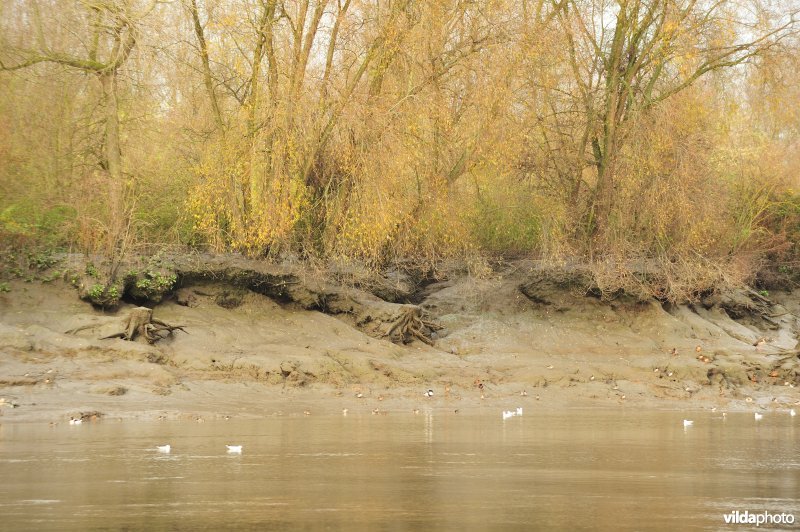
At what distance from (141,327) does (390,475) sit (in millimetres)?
9723

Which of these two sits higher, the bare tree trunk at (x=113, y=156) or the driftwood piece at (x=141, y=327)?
the bare tree trunk at (x=113, y=156)

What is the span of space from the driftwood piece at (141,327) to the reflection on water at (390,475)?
4.17 m

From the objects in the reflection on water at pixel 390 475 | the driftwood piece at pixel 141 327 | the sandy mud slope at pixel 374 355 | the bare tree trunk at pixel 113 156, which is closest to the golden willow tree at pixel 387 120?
the bare tree trunk at pixel 113 156

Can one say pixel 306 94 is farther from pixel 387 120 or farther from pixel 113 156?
pixel 113 156

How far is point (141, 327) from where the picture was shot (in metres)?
19.0

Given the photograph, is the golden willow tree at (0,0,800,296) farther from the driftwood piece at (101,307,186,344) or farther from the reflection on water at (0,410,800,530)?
the reflection on water at (0,410,800,530)

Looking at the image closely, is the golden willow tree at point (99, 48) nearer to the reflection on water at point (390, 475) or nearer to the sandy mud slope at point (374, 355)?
the sandy mud slope at point (374, 355)

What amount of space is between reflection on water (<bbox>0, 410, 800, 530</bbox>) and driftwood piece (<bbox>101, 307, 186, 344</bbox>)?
164 inches

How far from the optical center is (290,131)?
20.8 meters

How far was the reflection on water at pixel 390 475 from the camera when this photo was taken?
851 cm

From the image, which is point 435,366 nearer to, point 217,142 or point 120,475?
point 217,142

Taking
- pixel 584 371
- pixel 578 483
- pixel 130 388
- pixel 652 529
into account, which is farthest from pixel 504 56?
pixel 652 529

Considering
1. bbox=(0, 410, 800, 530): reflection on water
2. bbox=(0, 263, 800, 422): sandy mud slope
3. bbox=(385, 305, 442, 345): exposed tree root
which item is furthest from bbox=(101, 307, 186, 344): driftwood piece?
bbox=(385, 305, 442, 345): exposed tree root

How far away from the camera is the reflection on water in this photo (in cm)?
851
